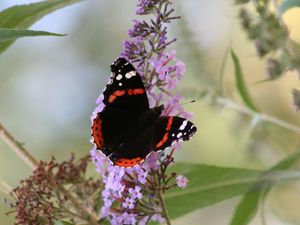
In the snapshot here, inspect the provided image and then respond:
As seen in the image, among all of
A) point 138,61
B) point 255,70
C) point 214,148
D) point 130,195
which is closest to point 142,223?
point 130,195

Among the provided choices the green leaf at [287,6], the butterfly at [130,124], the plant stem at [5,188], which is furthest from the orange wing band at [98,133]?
the green leaf at [287,6]

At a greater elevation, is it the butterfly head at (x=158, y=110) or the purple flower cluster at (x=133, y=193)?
the butterfly head at (x=158, y=110)

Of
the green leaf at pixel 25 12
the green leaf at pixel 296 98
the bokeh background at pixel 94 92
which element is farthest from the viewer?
the bokeh background at pixel 94 92

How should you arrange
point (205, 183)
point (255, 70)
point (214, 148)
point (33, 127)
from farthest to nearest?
point (33, 127) → point (255, 70) → point (214, 148) → point (205, 183)

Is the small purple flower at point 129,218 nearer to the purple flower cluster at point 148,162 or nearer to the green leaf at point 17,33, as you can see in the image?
the purple flower cluster at point 148,162

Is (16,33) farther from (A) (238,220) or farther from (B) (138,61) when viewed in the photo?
(A) (238,220)
